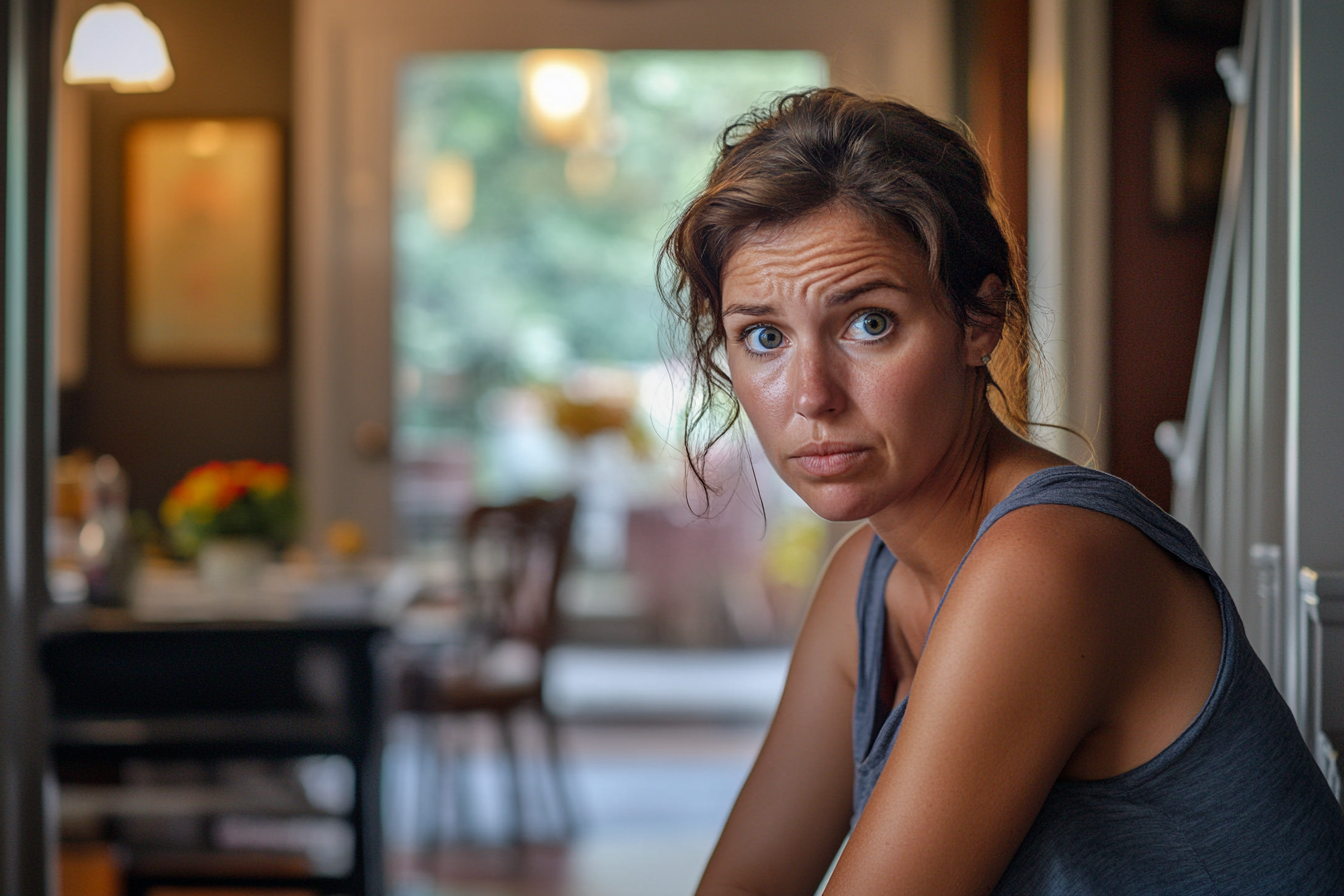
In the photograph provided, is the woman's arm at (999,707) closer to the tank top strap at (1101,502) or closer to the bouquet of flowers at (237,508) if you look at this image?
the tank top strap at (1101,502)

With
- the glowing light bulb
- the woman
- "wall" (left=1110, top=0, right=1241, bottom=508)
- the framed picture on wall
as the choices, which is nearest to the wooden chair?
the framed picture on wall

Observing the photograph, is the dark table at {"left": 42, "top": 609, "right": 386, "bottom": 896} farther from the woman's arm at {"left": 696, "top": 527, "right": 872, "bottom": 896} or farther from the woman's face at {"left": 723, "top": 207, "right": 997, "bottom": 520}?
the woman's face at {"left": 723, "top": 207, "right": 997, "bottom": 520}

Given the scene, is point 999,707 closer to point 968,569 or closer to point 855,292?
point 968,569

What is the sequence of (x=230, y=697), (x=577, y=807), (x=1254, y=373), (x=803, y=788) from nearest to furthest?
(x=803, y=788) < (x=1254, y=373) < (x=230, y=697) < (x=577, y=807)

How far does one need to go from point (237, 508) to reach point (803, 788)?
6.94 ft

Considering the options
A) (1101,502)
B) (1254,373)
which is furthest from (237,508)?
(1101,502)

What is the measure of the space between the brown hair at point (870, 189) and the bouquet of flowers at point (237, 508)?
7.11ft

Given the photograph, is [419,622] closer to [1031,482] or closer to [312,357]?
[312,357]

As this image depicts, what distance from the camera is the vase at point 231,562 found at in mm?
2836

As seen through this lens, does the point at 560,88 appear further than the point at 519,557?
Yes

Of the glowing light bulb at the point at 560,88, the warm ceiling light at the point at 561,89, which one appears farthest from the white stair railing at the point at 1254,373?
the glowing light bulb at the point at 560,88

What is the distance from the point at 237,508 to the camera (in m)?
2.90

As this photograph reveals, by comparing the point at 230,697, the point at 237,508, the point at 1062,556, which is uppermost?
the point at 1062,556

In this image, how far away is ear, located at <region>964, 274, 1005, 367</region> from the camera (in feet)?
3.04
